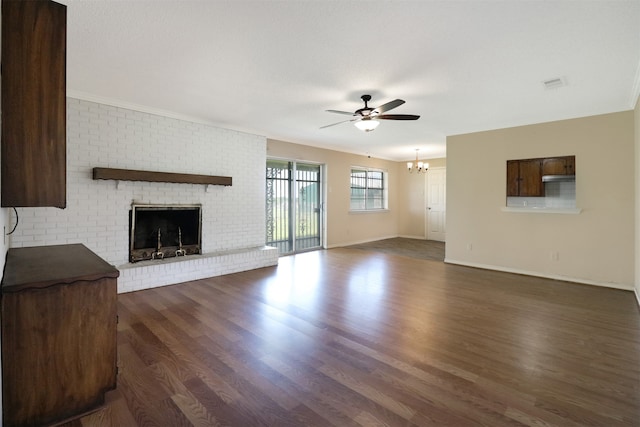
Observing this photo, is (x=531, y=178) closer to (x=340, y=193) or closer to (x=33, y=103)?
(x=340, y=193)

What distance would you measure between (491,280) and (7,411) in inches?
210

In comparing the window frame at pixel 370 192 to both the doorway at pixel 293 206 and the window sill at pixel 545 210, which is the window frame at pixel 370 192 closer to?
the doorway at pixel 293 206

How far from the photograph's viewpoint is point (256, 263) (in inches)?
216

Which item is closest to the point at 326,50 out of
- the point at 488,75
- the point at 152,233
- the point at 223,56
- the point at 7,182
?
the point at 223,56

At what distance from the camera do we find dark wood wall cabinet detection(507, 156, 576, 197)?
477 centimetres

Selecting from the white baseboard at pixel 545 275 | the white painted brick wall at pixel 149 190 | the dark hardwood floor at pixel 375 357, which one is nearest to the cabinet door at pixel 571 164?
the white baseboard at pixel 545 275

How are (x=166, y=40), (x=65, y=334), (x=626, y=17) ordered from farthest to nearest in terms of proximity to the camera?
1. (x=166, y=40)
2. (x=626, y=17)
3. (x=65, y=334)

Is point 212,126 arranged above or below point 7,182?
above

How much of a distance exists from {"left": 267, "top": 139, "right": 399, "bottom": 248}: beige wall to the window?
0.23 metres

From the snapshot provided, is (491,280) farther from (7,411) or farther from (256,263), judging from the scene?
(7,411)

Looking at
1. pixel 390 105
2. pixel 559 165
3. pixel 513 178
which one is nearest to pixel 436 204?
pixel 513 178

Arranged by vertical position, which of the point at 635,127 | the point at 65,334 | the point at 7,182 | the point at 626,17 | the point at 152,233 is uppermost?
the point at 626,17

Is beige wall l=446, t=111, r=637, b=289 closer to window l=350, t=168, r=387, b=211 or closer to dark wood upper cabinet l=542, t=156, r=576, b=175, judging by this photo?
dark wood upper cabinet l=542, t=156, r=576, b=175

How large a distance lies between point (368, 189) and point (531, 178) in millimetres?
4617
